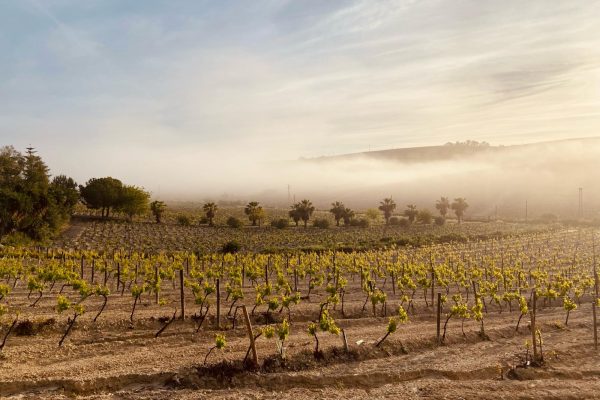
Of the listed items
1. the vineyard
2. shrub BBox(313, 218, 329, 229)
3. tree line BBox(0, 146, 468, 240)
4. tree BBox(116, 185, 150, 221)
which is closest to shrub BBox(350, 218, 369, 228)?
tree line BBox(0, 146, 468, 240)

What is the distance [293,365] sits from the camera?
14.4m

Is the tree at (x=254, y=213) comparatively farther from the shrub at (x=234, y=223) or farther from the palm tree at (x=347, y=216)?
the palm tree at (x=347, y=216)

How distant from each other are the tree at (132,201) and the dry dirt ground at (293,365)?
6238 cm

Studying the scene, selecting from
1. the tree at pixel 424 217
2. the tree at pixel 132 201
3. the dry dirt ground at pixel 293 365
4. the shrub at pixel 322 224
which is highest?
the tree at pixel 132 201

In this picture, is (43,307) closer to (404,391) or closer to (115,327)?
(115,327)

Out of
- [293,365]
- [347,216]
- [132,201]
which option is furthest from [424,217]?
[293,365]

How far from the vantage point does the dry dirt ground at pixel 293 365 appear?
41.7 feet

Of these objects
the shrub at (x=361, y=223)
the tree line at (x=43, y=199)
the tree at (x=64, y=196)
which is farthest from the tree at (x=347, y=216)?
the tree at (x=64, y=196)

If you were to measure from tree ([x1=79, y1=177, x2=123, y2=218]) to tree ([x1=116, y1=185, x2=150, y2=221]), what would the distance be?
2.67ft

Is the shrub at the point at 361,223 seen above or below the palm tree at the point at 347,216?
below

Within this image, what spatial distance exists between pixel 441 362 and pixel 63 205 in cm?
6209

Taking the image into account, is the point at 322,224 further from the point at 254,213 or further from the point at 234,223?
the point at 234,223

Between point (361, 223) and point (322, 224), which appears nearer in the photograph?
point (322, 224)

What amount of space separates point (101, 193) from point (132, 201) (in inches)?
211
